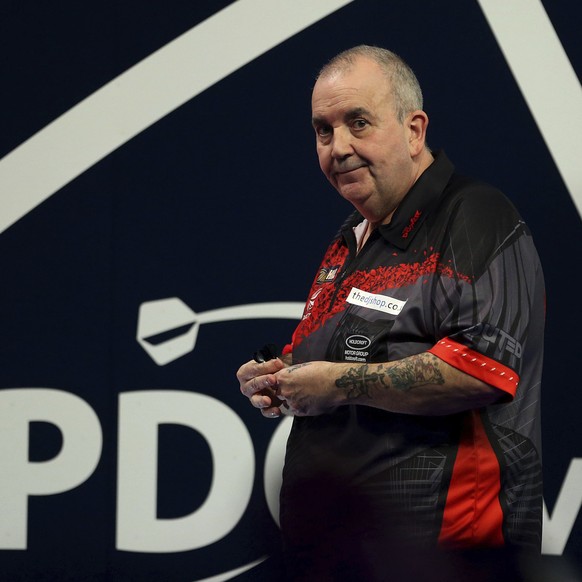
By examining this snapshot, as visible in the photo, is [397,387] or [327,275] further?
[327,275]

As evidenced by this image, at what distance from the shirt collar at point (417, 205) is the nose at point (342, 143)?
131 millimetres

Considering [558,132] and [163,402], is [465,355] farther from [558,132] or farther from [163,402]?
[163,402]

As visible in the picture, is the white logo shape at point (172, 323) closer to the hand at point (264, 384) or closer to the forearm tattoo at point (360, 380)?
the hand at point (264, 384)

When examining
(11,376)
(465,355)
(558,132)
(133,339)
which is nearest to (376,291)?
(465,355)

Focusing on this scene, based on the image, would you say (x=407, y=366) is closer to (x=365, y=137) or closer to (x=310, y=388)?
(x=310, y=388)

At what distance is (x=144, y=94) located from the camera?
249cm

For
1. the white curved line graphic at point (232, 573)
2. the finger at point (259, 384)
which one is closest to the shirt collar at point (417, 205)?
the finger at point (259, 384)

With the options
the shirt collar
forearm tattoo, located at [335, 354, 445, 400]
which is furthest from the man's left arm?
the shirt collar

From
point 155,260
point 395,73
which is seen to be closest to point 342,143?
point 395,73

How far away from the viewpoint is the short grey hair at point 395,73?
1542mm

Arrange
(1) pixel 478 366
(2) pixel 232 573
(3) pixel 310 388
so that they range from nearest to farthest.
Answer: (1) pixel 478 366
(3) pixel 310 388
(2) pixel 232 573

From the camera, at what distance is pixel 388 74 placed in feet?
5.06

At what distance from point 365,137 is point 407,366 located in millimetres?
419

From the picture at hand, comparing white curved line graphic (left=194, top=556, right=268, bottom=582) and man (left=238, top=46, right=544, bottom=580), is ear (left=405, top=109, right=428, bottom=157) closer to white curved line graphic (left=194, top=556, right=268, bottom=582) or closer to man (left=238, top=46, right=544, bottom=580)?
man (left=238, top=46, right=544, bottom=580)
